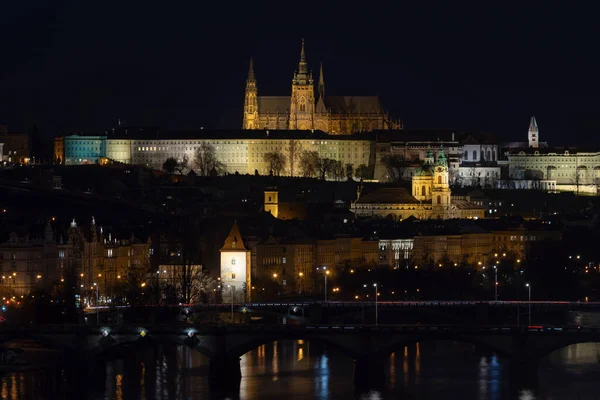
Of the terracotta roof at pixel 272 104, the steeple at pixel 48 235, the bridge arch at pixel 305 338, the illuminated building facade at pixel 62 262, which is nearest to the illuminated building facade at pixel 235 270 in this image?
the illuminated building facade at pixel 62 262

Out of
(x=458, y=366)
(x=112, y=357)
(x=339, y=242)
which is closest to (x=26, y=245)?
(x=112, y=357)

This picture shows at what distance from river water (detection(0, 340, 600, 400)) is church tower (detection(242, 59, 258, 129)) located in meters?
110

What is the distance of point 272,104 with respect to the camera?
189 m

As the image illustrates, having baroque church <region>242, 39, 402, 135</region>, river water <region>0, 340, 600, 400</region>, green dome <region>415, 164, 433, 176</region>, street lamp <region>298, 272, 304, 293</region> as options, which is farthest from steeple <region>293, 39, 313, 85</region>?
river water <region>0, 340, 600, 400</region>

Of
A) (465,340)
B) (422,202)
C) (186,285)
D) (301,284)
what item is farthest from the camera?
(422,202)

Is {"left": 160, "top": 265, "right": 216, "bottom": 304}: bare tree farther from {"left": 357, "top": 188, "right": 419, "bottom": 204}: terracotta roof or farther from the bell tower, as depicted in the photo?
the bell tower

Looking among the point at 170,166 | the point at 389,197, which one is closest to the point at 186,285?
the point at 389,197

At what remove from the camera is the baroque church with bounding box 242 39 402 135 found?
186 m

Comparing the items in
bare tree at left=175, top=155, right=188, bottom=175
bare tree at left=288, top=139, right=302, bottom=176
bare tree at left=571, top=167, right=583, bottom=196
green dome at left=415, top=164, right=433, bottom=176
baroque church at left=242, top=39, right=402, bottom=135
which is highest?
baroque church at left=242, top=39, right=402, bottom=135

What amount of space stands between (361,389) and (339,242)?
38891 millimetres

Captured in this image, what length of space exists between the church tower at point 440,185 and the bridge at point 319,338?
75871mm

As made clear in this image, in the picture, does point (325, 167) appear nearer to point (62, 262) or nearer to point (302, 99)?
point (302, 99)

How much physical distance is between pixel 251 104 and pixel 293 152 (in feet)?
43.2

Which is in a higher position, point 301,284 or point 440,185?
point 440,185
